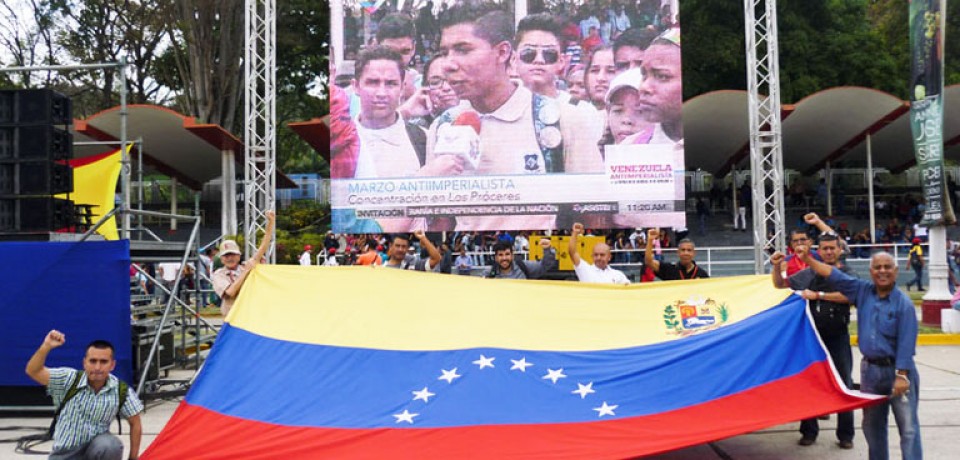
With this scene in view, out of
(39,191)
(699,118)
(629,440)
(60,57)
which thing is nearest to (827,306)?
(629,440)

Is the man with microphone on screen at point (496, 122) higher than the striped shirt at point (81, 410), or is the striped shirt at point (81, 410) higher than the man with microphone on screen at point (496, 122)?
the man with microphone on screen at point (496, 122)

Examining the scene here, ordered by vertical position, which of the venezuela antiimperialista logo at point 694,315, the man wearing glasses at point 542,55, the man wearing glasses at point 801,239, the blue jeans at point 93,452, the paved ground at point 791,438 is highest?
the man wearing glasses at point 542,55

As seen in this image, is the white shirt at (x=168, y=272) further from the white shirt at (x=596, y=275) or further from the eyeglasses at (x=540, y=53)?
the white shirt at (x=596, y=275)

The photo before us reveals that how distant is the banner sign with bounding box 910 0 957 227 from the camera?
12672 mm

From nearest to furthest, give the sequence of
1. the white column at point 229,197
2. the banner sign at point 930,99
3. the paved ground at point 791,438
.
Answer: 1. the paved ground at point 791,438
2. the banner sign at point 930,99
3. the white column at point 229,197

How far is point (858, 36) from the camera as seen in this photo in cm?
3456

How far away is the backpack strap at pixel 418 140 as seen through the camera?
19.9 metres

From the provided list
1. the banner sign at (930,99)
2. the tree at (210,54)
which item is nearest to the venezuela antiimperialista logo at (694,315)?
the banner sign at (930,99)

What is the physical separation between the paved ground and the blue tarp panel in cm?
58

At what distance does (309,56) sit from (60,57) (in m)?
10.5

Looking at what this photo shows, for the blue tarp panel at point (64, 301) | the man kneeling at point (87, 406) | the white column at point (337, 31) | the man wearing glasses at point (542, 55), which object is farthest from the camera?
the white column at point (337, 31)

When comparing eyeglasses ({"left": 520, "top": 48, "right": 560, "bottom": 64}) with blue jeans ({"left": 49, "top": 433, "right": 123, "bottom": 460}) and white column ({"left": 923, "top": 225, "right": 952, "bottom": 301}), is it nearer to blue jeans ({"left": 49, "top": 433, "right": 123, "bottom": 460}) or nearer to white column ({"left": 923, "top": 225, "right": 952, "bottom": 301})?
white column ({"left": 923, "top": 225, "right": 952, "bottom": 301})

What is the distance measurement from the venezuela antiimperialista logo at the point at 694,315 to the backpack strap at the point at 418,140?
1379 cm

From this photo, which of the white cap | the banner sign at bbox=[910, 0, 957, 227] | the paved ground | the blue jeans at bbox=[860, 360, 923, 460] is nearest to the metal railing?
the white cap
